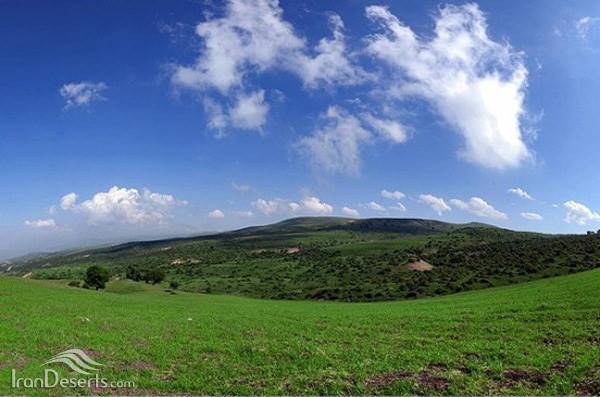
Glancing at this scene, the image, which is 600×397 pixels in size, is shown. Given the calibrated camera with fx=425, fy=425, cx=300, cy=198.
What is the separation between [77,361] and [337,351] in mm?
11943

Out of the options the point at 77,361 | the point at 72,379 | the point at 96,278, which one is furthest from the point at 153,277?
the point at 72,379

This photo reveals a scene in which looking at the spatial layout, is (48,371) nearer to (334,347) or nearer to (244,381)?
(244,381)

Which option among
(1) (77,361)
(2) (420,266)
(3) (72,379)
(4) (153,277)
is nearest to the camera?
(3) (72,379)

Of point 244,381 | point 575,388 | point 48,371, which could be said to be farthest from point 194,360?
point 575,388

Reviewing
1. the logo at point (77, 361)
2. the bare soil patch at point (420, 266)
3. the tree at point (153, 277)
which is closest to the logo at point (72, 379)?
the logo at point (77, 361)

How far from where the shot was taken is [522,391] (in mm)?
Result: 14625

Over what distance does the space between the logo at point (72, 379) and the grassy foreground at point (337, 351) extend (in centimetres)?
34

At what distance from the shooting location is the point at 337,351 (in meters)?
21.1

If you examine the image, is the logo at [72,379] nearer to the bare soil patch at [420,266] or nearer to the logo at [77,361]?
the logo at [77,361]

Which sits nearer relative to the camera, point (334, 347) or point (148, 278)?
point (334, 347)

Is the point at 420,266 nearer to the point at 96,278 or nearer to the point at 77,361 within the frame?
the point at 96,278

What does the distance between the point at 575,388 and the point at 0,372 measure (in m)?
21.2

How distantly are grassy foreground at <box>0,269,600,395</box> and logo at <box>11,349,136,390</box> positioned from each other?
335 millimetres

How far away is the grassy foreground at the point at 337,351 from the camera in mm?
15820
